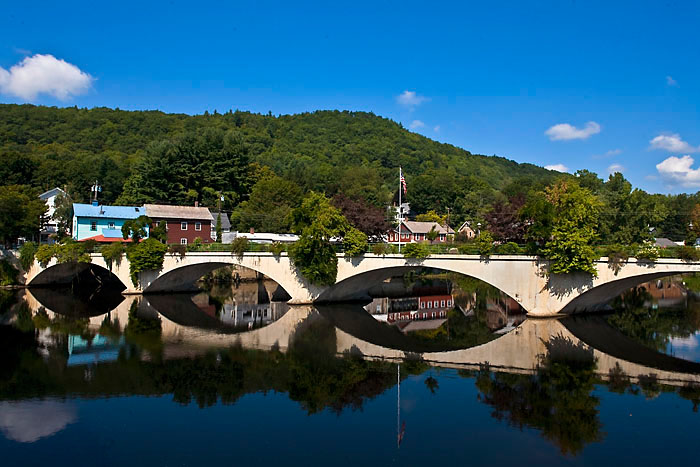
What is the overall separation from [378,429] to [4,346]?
23.8 m

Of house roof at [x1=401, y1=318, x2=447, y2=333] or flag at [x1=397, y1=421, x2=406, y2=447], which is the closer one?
flag at [x1=397, y1=421, x2=406, y2=447]

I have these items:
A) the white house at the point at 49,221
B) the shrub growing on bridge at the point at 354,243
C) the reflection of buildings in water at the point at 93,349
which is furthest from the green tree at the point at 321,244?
the white house at the point at 49,221

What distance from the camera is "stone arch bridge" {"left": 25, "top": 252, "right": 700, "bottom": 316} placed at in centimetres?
3316

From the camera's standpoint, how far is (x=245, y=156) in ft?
290

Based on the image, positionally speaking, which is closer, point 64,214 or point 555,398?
point 555,398

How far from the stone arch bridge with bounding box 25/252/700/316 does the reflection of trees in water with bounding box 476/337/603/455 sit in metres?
7.64

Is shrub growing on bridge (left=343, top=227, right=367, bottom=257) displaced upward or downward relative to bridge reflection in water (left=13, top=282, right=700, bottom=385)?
upward

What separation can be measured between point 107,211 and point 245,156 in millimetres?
32033

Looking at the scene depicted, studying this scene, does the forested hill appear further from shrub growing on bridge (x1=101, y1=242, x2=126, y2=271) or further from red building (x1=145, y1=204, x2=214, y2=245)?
shrub growing on bridge (x1=101, y1=242, x2=126, y2=271)

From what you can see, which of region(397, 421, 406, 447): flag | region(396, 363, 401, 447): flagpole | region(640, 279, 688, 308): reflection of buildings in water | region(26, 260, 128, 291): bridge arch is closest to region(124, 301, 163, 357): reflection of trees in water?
region(396, 363, 401, 447): flagpole

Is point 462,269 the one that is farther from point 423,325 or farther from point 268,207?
point 268,207

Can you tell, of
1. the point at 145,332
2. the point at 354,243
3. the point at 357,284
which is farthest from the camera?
the point at 357,284

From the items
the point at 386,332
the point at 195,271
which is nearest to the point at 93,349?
the point at 386,332

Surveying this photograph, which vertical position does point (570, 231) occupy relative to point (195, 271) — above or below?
above
